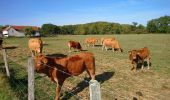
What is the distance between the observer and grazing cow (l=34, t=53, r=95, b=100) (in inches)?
Result: 343

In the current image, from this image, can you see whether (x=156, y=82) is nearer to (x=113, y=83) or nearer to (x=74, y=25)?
(x=113, y=83)

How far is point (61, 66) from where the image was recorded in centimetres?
946

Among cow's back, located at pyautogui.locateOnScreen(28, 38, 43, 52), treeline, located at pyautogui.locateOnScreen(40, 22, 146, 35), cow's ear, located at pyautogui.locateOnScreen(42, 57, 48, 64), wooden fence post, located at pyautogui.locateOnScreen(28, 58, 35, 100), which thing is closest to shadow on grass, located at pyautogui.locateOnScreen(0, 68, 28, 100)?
cow's ear, located at pyautogui.locateOnScreen(42, 57, 48, 64)

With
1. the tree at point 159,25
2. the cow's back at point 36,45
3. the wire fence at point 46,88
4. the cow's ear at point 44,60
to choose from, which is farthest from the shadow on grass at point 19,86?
the tree at point 159,25

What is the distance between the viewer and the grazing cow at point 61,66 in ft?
28.6

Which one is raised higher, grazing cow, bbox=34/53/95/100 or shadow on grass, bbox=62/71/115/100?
grazing cow, bbox=34/53/95/100

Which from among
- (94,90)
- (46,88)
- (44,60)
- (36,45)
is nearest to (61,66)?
(44,60)

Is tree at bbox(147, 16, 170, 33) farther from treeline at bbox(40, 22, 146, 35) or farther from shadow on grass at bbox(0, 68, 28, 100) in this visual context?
shadow on grass at bbox(0, 68, 28, 100)

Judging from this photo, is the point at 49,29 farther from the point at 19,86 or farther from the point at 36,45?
the point at 19,86

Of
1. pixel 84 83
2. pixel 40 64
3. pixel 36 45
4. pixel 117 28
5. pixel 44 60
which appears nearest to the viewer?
pixel 40 64

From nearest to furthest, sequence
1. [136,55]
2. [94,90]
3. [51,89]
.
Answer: [94,90] < [51,89] < [136,55]

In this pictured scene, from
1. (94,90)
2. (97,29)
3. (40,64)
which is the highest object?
(94,90)

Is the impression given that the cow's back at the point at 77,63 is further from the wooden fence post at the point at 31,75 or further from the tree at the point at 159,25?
the tree at the point at 159,25

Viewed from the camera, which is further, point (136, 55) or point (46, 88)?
point (136, 55)
